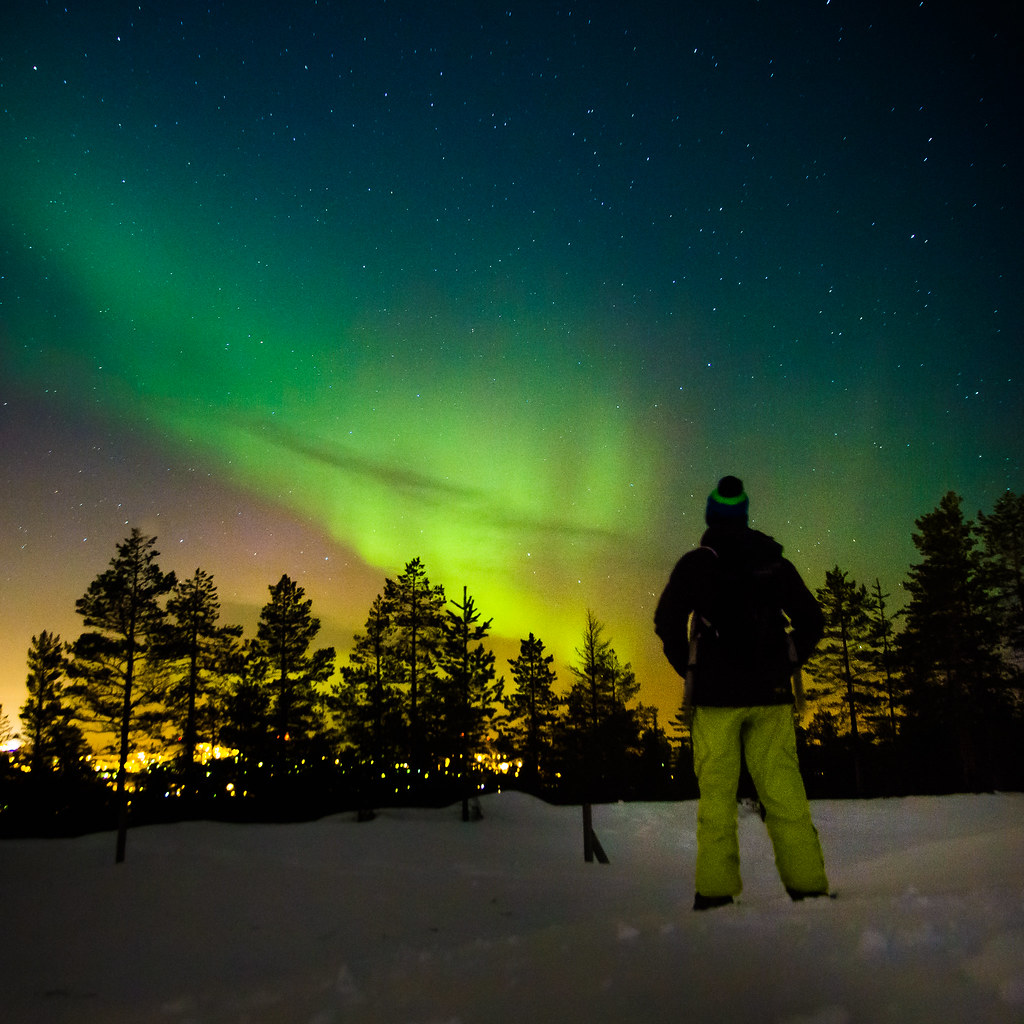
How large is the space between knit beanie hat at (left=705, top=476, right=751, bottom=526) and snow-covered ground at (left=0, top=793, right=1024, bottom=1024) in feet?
6.36

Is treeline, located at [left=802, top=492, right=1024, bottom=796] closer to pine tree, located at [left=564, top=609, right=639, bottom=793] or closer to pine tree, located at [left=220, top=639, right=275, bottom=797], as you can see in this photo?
pine tree, located at [left=564, top=609, right=639, bottom=793]

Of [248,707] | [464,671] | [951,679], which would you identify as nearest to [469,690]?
[464,671]

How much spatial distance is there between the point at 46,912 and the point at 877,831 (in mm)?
16050

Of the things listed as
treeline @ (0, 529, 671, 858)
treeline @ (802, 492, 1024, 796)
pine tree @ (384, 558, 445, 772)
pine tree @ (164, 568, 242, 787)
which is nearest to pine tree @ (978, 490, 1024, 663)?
treeline @ (802, 492, 1024, 796)

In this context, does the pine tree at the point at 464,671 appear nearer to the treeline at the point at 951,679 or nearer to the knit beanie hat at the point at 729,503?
the treeline at the point at 951,679

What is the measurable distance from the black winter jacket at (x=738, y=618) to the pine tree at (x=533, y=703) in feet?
128

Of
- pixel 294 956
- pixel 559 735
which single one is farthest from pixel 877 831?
pixel 559 735

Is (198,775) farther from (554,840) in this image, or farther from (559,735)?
(559,735)

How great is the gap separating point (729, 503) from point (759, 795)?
1580mm

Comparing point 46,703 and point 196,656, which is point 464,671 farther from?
point 46,703

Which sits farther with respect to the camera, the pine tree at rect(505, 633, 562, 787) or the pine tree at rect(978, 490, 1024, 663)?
the pine tree at rect(505, 633, 562, 787)

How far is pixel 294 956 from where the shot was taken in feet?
16.5

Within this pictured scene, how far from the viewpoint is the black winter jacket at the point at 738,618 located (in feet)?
11.7

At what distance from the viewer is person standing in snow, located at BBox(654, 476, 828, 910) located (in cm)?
334
